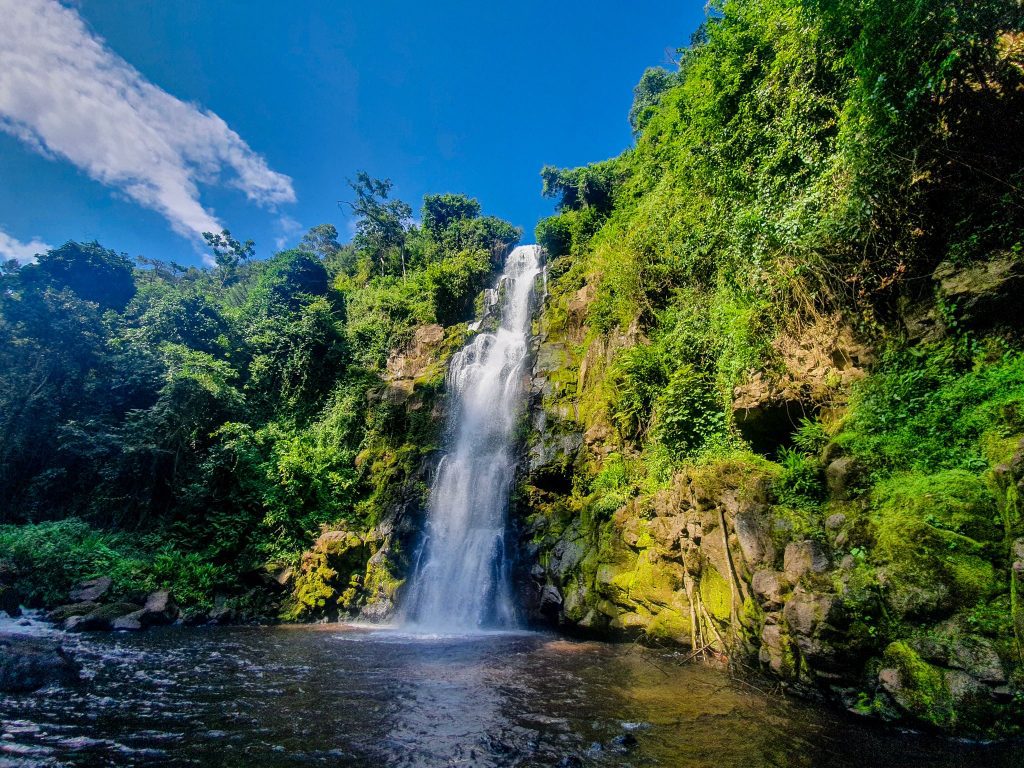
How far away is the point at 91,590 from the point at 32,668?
8.57 meters

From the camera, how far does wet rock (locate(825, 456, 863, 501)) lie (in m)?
5.58

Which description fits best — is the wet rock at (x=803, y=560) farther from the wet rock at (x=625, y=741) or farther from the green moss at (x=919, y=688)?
the wet rock at (x=625, y=741)

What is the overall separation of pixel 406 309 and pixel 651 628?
2218cm

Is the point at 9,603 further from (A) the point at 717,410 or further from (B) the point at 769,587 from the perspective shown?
(A) the point at 717,410

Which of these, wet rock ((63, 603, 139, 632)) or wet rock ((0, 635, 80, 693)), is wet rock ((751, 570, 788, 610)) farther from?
wet rock ((63, 603, 139, 632))

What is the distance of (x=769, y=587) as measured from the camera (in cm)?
581

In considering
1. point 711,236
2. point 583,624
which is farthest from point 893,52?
point 583,624

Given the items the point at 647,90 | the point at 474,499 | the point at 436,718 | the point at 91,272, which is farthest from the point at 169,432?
the point at 647,90

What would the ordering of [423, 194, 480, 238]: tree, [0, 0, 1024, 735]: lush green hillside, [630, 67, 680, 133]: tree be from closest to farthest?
[0, 0, 1024, 735]: lush green hillside < [630, 67, 680, 133]: tree < [423, 194, 480, 238]: tree

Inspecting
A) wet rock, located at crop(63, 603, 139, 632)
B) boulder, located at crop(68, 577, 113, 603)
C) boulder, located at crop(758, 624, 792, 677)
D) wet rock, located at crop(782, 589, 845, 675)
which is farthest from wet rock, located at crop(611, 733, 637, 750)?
boulder, located at crop(68, 577, 113, 603)

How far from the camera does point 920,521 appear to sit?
4.51m

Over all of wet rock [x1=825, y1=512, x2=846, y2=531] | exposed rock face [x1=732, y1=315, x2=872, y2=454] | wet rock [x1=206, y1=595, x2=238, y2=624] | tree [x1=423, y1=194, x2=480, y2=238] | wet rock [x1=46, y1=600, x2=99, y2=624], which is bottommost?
wet rock [x1=206, y1=595, x2=238, y2=624]

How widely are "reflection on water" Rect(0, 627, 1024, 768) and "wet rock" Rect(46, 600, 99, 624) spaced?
4324mm

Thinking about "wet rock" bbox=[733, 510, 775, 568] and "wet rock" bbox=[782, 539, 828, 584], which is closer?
"wet rock" bbox=[782, 539, 828, 584]
